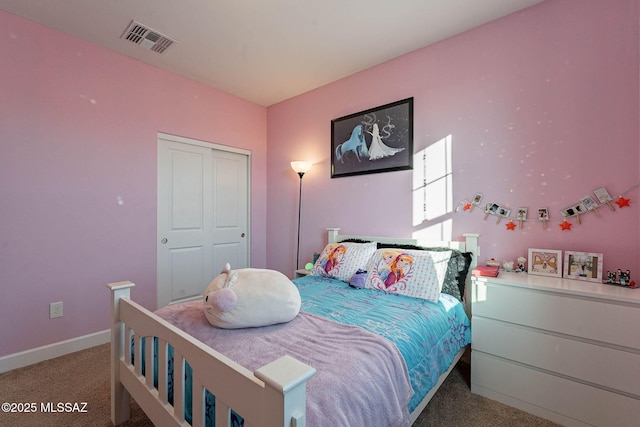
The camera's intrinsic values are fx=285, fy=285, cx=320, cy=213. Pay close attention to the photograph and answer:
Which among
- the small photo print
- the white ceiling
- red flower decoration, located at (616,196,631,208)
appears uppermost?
the white ceiling

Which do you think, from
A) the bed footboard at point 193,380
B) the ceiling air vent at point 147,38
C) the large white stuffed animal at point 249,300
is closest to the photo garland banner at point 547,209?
the large white stuffed animal at point 249,300

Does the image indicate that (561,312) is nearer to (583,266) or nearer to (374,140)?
→ (583,266)

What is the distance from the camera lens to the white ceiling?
2.02 m

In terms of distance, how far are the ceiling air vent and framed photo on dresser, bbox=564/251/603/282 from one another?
3394 mm

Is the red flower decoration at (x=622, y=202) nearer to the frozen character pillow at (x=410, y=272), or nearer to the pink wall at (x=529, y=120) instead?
the pink wall at (x=529, y=120)

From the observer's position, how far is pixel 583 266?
1.77 meters

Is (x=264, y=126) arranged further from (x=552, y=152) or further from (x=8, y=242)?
(x=552, y=152)

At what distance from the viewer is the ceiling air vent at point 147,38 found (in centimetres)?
228

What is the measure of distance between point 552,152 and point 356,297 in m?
1.64

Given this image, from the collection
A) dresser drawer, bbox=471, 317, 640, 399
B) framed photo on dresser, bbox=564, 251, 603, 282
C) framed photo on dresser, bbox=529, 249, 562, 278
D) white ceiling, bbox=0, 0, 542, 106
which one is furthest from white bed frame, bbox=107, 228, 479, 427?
white ceiling, bbox=0, 0, 542, 106

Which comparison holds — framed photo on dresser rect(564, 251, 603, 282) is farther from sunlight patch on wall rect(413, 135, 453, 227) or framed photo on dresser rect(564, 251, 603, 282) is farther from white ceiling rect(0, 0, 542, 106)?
white ceiling rect(0, 0, 542, 106)

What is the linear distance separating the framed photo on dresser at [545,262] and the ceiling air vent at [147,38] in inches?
128

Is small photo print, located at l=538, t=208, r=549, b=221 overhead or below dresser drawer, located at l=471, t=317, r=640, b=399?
overhead

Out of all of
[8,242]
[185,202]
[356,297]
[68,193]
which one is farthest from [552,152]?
[8,242]
